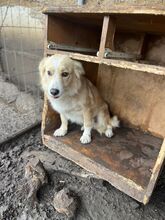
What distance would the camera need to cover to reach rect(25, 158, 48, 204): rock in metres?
1.54

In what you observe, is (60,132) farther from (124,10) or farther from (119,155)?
(124,10)

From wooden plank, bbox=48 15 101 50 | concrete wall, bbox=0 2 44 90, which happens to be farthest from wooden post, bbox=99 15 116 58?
concrete wall, bbox=0 2 44 90

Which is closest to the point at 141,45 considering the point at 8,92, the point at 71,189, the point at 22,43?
the point at 71,189

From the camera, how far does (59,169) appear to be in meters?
1.78

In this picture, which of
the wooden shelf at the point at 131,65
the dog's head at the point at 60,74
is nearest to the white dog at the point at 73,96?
the dog's head at the point at 60,74

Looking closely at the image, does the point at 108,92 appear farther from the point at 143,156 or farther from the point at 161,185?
the point at 161,185

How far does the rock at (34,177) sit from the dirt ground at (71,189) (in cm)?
5

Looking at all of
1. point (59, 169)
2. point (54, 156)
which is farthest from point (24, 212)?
point (54, 156)

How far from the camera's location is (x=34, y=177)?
159cm

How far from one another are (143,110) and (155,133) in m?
0.25

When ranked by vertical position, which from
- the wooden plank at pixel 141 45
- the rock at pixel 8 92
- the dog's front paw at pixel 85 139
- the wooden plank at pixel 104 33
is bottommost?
the rock at pixel 8 92

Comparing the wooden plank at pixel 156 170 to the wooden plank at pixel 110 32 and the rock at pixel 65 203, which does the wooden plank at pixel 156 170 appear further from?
the wooden plank at pixel 110 32

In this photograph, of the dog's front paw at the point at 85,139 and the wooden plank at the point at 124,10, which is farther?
the dog's front paw at the point at 85,139

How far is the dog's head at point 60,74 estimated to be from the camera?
1587mm
